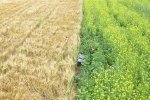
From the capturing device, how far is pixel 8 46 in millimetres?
11156

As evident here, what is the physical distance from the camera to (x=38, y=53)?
10539 millimetres

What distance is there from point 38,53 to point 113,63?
2.31 meters

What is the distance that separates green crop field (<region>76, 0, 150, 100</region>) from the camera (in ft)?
23.3

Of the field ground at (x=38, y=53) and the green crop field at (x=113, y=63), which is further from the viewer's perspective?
the field ground at (x=38, y=53)

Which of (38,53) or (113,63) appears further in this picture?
(38,53)

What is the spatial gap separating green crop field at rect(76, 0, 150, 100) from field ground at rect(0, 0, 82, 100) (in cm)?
42

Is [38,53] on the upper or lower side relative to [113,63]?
lower

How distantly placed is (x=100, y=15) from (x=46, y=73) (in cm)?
703

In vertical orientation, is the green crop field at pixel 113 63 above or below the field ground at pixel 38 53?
above

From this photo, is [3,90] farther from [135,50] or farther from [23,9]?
[23,9]

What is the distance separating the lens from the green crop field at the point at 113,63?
710 centimetres

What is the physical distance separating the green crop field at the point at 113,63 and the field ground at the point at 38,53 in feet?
1.38

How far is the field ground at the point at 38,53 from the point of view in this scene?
8070 millimetres

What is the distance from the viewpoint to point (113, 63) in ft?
30.7
